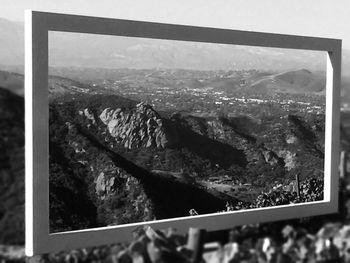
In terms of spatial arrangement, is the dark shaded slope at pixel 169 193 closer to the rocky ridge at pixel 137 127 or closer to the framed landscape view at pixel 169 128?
the framed landscape view at pixel 169 128

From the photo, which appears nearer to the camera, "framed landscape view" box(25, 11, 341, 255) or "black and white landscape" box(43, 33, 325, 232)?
"framed landscape view" box(25, 11, 341, 255)

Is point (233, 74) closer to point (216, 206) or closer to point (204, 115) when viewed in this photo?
point (204, 115)

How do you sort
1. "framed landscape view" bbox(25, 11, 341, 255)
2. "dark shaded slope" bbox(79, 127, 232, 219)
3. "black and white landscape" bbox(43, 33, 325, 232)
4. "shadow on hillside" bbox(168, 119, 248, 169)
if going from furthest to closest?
"shadow on hillside" bbox(168, 119, 248, 169)
"dark shaded slope" bbox(79, 127, 232, 219)
"black and white landscape" bbox(43, 33, 325, 232)
"framed landscape view" bbox(25, 11, 341, 255)

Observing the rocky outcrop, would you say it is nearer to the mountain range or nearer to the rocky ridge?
the rocky ridge

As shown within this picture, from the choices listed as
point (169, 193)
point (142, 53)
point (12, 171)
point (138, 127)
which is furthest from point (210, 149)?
point (12, 171)

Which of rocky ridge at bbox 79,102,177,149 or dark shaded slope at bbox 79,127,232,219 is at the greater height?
rocky ridge at bbox 79,102,177,149

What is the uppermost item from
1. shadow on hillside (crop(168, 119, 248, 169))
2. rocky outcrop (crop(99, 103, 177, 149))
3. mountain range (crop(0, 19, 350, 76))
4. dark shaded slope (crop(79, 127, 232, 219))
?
mountain range (crop(0, 19, 350, 76))

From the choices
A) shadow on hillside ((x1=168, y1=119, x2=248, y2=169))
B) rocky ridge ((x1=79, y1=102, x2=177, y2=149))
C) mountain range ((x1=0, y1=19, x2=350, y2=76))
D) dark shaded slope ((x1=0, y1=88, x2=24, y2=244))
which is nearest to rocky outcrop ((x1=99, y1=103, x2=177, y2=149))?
rocky ridge ((x1=79, y1=102, x2=177, y2=149))

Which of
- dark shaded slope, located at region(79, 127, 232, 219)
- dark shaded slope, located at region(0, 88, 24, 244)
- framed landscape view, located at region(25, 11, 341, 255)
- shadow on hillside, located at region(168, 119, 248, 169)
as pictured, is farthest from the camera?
shadow on hillside, located at region(168, 119, 248, 169)
